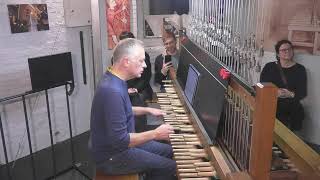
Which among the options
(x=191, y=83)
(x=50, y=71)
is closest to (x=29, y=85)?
(x=50, y=71)

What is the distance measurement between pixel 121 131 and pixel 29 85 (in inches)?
77.7

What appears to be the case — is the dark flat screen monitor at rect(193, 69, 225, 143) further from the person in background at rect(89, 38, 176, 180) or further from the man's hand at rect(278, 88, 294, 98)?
A: the man's hand at rect(278, 88, 294, 98)

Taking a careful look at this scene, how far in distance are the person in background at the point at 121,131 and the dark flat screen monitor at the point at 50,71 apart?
1.30 meters

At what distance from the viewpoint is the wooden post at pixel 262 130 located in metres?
1.17

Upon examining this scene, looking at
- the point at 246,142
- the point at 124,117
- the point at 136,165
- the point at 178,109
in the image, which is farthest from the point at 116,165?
the point at 246,142

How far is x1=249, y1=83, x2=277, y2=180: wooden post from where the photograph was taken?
1172mm

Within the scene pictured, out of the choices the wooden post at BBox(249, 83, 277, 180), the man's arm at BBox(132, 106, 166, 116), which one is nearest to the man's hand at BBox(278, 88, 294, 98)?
the man's arm at BBox(132, 106, 166, 116)

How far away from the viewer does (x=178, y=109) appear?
2.38 meters

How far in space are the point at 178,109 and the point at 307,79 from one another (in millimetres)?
1956

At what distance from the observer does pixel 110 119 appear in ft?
6.36

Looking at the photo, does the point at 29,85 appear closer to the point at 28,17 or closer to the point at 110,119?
the point at 28,17

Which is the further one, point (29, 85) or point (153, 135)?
point (29, 85)

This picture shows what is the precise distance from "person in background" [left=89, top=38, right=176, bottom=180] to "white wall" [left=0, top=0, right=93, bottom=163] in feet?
5.55

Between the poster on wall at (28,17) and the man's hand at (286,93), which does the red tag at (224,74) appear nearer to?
the man's hand at (286,93)
